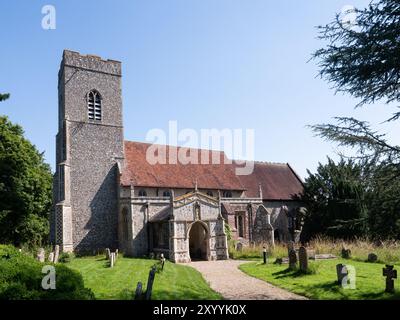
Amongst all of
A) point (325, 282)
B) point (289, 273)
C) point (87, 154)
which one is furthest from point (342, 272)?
point (87, 154)

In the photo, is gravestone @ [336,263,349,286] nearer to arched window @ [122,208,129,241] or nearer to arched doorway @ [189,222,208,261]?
arched doorway @ [189,222,208,261]

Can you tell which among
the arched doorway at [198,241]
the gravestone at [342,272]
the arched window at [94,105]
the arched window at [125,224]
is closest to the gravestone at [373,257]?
the gravestone at [342,272]

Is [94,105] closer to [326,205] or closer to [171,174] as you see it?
[171,174]

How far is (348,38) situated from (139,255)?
70.4 feet

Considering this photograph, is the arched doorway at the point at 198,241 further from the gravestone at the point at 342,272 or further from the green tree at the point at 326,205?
the gravestone at the point at 342,272

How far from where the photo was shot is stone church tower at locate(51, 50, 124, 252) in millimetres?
27688

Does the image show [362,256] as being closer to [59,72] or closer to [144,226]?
[144,226]

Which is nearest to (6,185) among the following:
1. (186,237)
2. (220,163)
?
(186,237)

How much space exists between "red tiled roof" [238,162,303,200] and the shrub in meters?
26.6

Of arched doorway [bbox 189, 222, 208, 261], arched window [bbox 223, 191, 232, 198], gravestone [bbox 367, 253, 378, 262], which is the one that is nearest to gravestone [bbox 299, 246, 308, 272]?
gravestone [bbox 367, 253, 378, 262]

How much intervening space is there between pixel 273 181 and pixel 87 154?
18459 mm

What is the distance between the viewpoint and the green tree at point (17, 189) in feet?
84.0

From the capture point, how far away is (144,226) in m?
28.3

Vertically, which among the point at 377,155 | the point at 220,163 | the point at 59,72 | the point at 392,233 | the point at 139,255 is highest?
the point at 59,72
